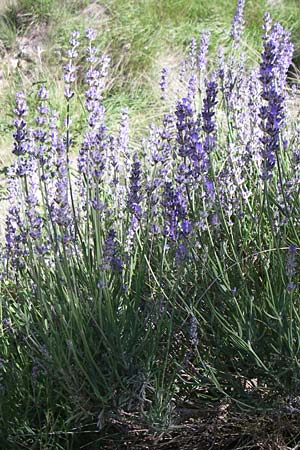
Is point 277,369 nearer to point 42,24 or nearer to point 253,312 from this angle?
point 253,312

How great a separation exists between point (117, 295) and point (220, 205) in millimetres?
419

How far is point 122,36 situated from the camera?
20.6 feet

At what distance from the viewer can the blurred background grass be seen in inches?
235

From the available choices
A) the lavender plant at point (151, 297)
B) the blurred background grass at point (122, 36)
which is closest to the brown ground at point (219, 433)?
the lavender plant at point (151, 297)

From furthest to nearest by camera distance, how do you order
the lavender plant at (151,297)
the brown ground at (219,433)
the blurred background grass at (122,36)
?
the blurred background grass at (122,36) < the brown ground at (219,433) < the lavender plant at (151,297)

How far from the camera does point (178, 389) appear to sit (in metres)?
2.13

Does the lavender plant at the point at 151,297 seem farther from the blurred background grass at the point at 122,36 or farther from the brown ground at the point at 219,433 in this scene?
the blurred background grass at the point at 122,36

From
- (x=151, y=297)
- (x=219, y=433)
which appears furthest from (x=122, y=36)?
(x=219, y=433)

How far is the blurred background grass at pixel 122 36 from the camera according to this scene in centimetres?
598

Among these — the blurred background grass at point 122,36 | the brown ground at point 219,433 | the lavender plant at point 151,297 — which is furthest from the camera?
the blurred background grass at point 122,36

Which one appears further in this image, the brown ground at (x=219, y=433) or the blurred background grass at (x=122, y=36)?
the blurred background grass at (x=122, y=36)

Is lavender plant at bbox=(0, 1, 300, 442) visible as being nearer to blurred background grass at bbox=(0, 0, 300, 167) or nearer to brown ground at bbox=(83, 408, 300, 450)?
brown ground at bbox=(83, 408, 300, 450)

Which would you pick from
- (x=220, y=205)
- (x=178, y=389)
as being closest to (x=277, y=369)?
(x=178, y=389)

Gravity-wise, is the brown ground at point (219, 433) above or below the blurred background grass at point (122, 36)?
below
